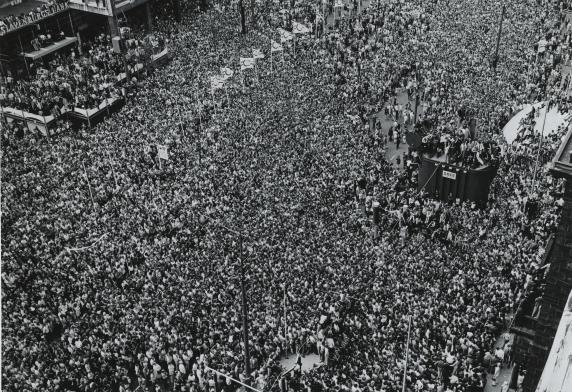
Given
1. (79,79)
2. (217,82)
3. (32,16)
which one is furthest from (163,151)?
(32,16)

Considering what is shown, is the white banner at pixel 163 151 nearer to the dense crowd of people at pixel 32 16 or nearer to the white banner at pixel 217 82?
the white banner at pixel 217 82

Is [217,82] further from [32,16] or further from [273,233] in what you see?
[32,16]

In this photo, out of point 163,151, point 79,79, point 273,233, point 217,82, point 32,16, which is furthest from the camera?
point 32,16

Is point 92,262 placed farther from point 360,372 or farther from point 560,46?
point 560,46

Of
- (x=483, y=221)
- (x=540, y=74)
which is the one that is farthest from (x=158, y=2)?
(x=483, y=221)

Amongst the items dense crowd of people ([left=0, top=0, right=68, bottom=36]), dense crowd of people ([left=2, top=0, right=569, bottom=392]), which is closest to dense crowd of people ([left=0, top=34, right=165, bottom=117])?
dense crowd of people ([left=2, top=0, right=569, bottom=392])

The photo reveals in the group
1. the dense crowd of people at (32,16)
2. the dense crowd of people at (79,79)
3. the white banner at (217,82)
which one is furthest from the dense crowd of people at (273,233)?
the dense crowd of people at (32,16)

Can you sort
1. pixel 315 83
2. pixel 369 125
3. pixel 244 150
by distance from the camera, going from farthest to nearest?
pixel 315 83
pixel 369 125
pixel 244 150

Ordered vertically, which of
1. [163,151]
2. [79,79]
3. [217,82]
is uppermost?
[217,82]
